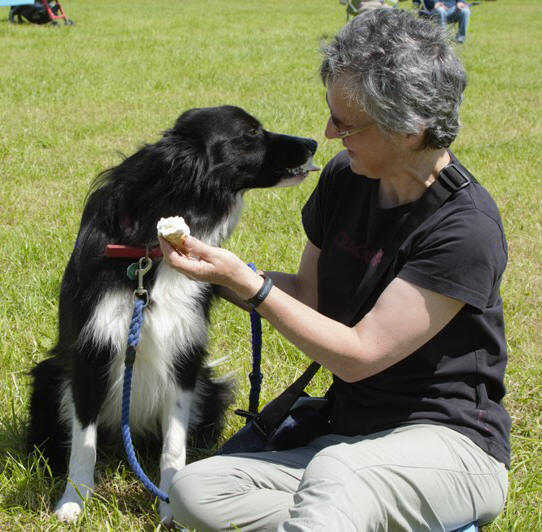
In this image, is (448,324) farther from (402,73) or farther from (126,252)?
(126,252)

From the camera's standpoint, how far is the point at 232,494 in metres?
2.04

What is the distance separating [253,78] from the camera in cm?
1009

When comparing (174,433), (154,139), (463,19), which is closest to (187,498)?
(174,433)

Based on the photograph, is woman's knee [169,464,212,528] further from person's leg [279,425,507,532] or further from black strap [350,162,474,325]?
black strap [350,162,474,325]

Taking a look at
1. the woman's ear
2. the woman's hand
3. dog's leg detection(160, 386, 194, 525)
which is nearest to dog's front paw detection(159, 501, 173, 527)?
dog's leg detection(160, 386, 194, 525)

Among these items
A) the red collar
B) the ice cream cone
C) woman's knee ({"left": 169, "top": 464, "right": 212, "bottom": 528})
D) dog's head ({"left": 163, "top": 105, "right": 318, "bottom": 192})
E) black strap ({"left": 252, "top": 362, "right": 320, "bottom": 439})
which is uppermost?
dog's head ({"left": 163, "top": 105, "right": 318, "bottom": 192})

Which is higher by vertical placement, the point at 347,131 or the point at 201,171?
the point at 347,131

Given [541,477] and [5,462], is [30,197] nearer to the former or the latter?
[5,462]

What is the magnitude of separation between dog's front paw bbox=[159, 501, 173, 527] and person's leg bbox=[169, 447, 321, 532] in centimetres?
21

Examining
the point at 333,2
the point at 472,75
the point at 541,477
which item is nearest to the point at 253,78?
the point at 472,75

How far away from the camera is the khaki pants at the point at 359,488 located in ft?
5.90

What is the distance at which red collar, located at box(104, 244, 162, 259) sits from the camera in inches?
89.2

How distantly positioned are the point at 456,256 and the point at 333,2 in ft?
80.1

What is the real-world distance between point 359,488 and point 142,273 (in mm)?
928
